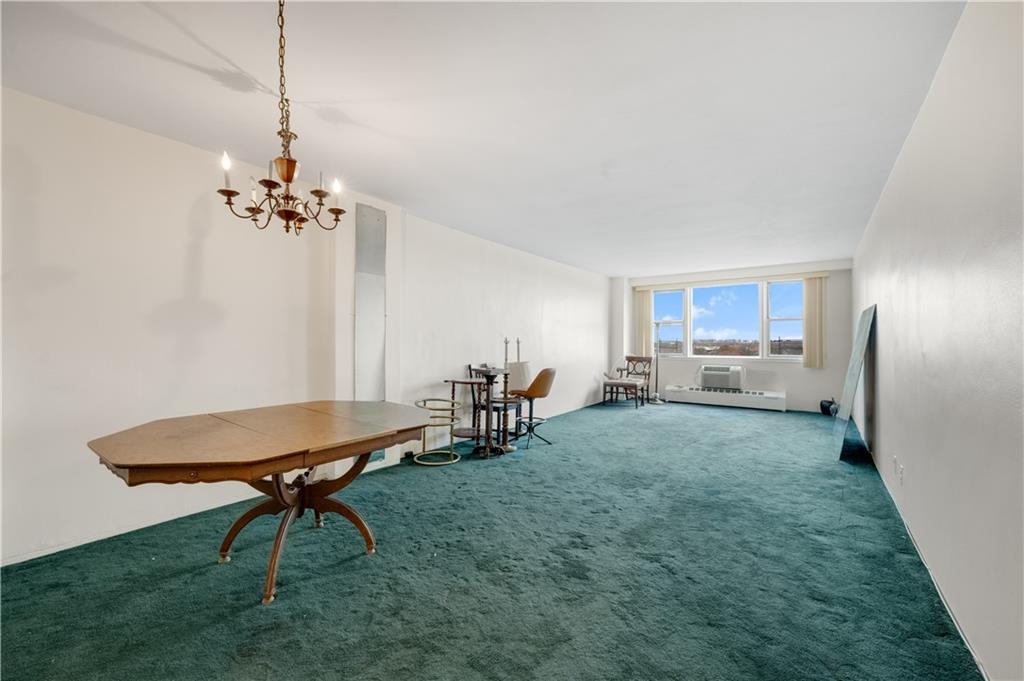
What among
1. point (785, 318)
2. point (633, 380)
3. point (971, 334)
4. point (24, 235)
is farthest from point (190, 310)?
point (785, 318)

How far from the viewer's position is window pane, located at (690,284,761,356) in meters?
7.93

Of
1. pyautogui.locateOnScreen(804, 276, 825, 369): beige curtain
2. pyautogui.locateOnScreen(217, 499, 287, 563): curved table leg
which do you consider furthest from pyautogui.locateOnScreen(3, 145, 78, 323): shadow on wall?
pyautogui.locateOnScreen(804, 276, 825, 369): beige curtain

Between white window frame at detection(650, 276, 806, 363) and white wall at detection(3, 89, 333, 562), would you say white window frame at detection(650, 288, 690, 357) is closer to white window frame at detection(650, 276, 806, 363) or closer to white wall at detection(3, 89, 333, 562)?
white window frame at detection(650, 276, 806, 363)

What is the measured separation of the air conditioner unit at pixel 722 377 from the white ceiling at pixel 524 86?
454 centimetres

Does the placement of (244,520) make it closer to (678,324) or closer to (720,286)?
(678,324)

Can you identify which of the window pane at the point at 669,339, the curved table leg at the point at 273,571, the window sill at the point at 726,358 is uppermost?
the window pane at the point at 669,339

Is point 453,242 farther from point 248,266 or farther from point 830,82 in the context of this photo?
point 830,82

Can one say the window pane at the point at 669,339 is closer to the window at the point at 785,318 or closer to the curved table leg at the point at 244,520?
the window at the point at 785,318

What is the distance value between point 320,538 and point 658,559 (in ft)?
6.60

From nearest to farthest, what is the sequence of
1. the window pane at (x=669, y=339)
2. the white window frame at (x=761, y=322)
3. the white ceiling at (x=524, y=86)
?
the white ceiling at (x=524, y=86)
the white window frame at (x=761, y=322)
the window pane at (x=669, y=339)

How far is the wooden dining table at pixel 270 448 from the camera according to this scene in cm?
159

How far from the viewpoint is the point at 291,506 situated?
94.0 inches

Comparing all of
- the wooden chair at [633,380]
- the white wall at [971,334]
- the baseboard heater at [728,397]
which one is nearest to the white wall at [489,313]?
the wooden chair at [633,380]

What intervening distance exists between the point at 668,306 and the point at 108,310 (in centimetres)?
846
